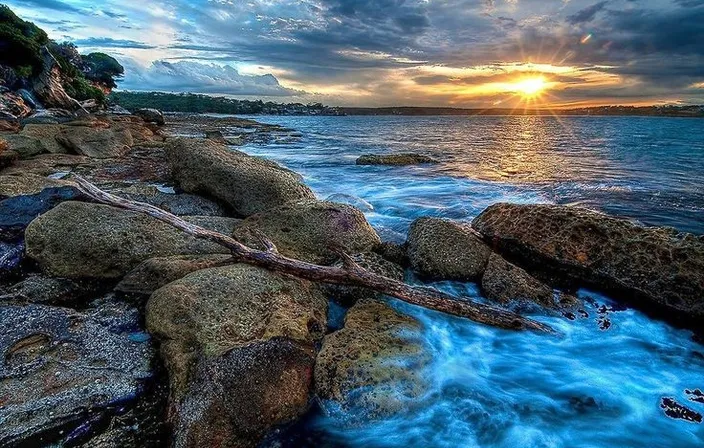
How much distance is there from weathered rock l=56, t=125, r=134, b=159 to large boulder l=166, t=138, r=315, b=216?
773 centimetres

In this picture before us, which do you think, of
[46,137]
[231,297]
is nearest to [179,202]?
[231,297]

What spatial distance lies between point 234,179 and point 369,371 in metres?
5.60

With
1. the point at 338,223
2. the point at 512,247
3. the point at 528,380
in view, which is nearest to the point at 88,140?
the point at 338,223

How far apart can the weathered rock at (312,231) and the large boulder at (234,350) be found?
1428 mm

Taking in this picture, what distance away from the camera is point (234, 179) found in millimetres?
8508

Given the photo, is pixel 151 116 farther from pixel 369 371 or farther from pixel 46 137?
pixel 369 371

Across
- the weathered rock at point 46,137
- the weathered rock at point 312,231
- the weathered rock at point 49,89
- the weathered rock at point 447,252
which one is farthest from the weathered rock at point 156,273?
the weathered rock at point 49,89

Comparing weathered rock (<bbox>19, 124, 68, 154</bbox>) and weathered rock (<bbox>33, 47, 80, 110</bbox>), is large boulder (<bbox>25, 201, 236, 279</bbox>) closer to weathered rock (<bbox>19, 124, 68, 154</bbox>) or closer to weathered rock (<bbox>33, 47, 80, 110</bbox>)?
weathered rock (<bbox>19, 124, 68, 154</bbox>)

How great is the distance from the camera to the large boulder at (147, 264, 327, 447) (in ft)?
11.3

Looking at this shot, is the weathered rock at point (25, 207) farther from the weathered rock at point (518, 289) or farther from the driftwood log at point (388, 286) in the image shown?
the weathered rock at point (518, 289)

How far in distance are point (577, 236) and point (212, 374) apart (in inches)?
218

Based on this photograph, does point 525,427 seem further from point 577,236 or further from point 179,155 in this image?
point 179,155

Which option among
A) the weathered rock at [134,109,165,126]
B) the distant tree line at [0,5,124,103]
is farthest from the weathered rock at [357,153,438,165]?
the distant tree line at [0,5,124,103]

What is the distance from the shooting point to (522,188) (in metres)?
15.9
